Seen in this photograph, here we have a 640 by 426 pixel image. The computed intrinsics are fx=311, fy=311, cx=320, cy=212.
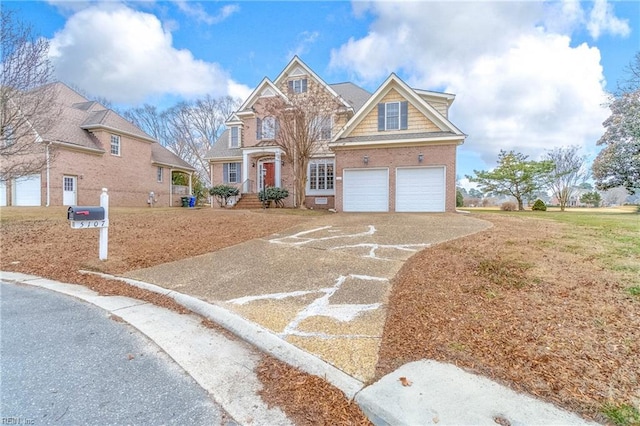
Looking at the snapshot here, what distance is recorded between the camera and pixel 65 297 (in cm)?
482

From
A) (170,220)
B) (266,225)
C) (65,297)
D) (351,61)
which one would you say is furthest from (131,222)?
(351,61)

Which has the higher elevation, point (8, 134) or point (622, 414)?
point (8, 134)

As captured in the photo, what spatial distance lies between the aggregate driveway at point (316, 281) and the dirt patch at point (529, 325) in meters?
0.28

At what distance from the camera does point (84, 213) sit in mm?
6055

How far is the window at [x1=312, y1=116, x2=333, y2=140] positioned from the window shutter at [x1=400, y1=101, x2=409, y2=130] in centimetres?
418

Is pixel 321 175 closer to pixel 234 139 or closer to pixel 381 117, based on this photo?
pixel 381 117

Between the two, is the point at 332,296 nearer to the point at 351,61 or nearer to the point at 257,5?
the point at 257,5

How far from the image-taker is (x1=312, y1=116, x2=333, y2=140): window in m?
17.3

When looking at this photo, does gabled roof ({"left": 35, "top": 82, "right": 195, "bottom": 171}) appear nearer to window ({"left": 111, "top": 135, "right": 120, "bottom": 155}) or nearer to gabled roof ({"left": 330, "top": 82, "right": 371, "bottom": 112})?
window ({"left": 111, "top": 135, "right": 120, "bottom": 155})

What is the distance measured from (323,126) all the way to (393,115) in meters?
4.16

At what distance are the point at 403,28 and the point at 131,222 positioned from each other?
12514 millimetres

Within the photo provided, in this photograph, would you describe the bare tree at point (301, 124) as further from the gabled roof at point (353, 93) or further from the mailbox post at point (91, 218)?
the mailbox post at point (91, 218)

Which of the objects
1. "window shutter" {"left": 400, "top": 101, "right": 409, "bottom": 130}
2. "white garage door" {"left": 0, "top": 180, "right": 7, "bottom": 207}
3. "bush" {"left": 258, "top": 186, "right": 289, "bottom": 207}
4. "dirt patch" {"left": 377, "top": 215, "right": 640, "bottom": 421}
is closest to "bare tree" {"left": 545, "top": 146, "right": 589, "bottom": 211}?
"window shutter" {"left": 400, "top": 101, "right": 409, "bottom": 130}

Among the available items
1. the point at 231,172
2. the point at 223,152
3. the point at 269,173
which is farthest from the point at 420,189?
the point at 223,152
